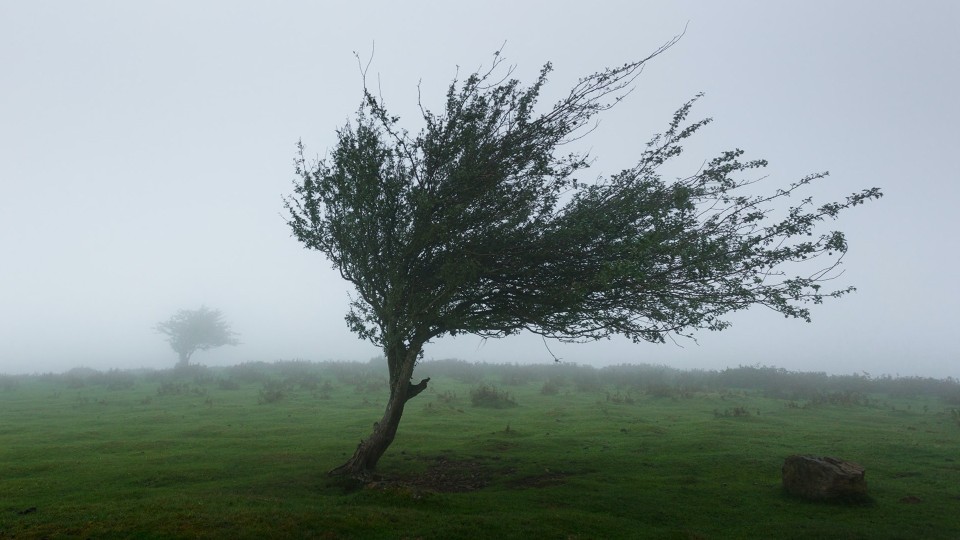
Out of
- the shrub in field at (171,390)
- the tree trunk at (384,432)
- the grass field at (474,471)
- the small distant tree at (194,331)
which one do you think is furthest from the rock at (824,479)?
the small distant tree at (194,331)

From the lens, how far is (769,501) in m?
16.9

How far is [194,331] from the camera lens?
120 m

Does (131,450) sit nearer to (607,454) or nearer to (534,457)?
(534,457)

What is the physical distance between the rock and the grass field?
56 centimetres

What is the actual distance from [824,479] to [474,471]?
37.3ft

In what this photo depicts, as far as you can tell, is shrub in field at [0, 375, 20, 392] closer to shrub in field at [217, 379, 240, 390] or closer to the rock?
shrub in field at [217, 379, 240, 390]

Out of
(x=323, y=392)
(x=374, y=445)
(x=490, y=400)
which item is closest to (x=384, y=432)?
(x=374, y=445)

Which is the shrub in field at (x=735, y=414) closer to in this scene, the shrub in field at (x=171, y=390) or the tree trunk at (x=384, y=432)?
the tree trunk at (x=384, y=432)

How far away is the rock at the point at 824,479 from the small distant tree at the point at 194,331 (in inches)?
4832

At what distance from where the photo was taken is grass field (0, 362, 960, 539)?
14.2m

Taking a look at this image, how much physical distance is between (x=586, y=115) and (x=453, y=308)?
7772 mm

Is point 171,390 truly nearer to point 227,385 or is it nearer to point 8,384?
point 227,385

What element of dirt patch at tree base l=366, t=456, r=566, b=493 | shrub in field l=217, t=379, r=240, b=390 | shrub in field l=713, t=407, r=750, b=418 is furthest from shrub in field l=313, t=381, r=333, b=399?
shrub in field l=713, t=407, r=750, b=418

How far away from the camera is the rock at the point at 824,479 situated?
16641mm
